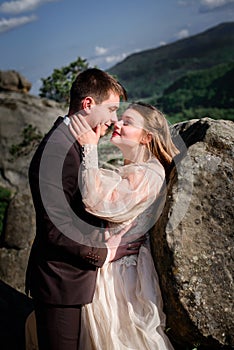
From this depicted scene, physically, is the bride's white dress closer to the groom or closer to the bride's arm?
the bride's arm

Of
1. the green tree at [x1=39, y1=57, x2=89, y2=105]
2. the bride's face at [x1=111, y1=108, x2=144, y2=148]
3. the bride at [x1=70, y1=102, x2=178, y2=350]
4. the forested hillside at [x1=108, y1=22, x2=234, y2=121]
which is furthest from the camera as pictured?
the forested hillside at [x1=108, y1=22, x2=234, y2=121]

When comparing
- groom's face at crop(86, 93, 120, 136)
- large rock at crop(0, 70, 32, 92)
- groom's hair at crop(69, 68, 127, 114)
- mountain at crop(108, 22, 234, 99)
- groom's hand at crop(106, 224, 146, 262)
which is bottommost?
mountain at crop(108, 22, 234, 99)

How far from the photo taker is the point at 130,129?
A: 3.63 metres

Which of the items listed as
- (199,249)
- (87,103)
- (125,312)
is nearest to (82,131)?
(87,103)

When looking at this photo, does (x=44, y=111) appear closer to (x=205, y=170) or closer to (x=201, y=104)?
(x=205, y=170)

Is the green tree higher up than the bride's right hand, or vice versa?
the bride's right hand

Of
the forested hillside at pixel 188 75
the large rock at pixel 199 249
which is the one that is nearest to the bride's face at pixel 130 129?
the large rock at pixel 199 249

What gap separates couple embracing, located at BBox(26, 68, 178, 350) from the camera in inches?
131

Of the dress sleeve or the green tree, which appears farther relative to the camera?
the green tree

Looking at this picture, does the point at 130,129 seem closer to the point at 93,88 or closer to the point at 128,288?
the point at 93,88

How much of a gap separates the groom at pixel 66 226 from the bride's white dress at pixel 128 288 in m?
0.10

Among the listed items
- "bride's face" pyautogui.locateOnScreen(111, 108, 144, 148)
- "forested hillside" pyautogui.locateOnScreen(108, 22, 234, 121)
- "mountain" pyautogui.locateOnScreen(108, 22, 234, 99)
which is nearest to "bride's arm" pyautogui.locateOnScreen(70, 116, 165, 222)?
"bride's face" pyautogui.locateOnScreen(111, 108, 144, 148)

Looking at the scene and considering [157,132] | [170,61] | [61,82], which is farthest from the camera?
[170,61]

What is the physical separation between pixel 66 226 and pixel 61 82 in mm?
8765
